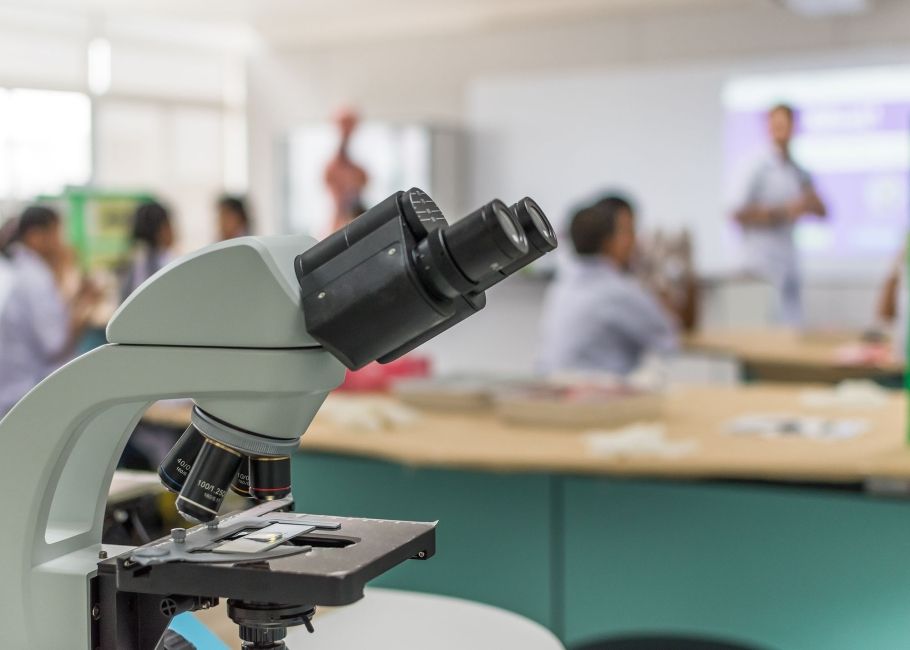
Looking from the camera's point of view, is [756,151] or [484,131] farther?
[484,131]

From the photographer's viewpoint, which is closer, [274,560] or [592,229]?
[274,560]

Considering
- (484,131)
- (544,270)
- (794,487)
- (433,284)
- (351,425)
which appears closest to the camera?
(433,284)

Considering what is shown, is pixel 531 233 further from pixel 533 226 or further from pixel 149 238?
pixel 149 238

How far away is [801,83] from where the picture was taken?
7.61 meters

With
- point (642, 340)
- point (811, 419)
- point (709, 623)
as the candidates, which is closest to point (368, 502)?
point (709, 623)

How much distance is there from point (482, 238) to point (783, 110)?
7.31m

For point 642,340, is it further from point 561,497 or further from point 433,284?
point 433,284

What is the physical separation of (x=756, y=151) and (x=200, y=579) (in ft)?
24.5

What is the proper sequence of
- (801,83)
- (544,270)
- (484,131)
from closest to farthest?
1. (801,83)
2. (544,270)
3. (484,131)

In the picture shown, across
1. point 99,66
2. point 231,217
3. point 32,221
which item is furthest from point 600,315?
point 99,66

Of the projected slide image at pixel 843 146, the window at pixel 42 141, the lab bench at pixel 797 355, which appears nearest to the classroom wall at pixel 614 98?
the projected slide image at pixel 843 146

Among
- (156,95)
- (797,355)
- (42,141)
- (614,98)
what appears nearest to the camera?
(797,355)

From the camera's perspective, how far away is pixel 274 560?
881 mm

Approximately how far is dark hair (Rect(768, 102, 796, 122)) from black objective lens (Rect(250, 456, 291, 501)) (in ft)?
23.9
